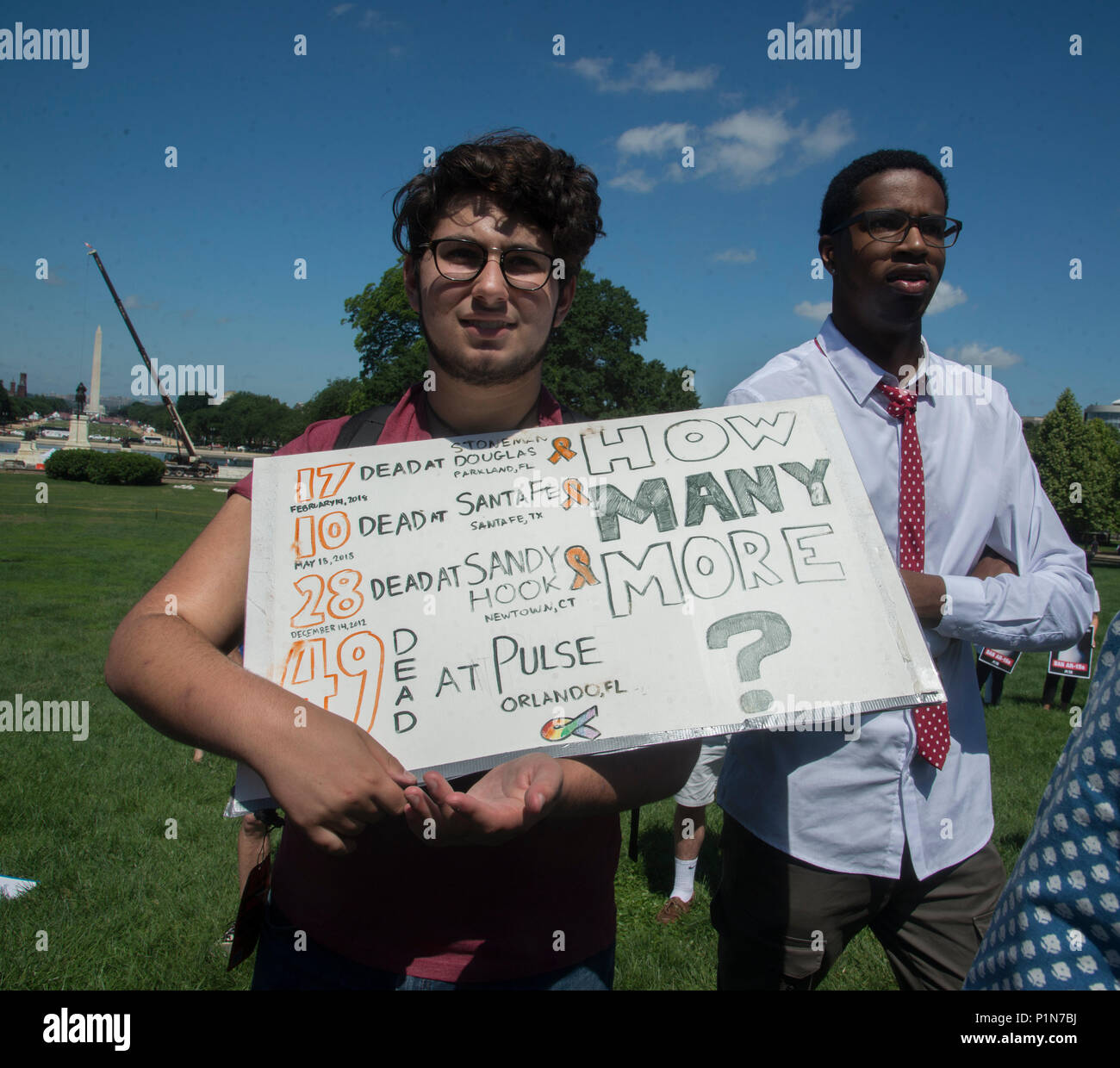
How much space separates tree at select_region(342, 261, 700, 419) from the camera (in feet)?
105

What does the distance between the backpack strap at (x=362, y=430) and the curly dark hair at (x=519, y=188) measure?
1.35 feet

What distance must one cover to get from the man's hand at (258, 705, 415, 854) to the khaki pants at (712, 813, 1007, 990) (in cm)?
119

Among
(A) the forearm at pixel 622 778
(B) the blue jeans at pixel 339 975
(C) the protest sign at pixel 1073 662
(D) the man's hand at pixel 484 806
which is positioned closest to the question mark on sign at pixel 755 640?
(A) the forearm at pixel 622 778

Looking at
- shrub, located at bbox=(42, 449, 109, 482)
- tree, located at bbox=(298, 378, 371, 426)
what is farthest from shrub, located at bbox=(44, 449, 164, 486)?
tree, located at bbox=(298, 378, 371, 426)

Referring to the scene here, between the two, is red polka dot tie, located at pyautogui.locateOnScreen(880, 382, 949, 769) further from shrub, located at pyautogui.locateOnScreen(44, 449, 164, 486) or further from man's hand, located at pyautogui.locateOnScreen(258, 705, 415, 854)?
shrub, located at pyautogui.locateOnScreen(44, 449, 164, 486)

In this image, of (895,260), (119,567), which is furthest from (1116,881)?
Answer: (119,567)

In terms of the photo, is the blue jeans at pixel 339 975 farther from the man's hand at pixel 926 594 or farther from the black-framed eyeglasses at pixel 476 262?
the black-framed eyeglasses at pixel 476 262

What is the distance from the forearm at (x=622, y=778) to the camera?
1.45 meters

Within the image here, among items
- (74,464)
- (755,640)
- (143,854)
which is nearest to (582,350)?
(74,464)

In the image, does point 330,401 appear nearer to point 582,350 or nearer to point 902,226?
point 582,350

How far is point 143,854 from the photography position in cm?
448

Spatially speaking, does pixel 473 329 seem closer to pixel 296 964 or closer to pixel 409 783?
pixel 409 783

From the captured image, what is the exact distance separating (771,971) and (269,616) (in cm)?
160

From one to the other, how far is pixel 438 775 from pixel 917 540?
4.70 feet
